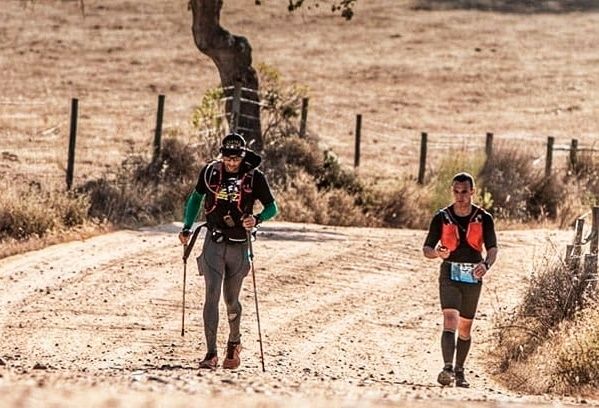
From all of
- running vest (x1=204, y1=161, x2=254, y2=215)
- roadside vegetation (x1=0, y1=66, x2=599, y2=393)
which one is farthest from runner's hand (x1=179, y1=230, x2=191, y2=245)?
roadside vegetation (x1=0, y1=66, x2=599, y2=393)

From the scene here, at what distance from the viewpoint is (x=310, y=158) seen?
1063 inches

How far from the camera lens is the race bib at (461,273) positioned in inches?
498

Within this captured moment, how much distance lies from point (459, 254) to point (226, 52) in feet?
51.0

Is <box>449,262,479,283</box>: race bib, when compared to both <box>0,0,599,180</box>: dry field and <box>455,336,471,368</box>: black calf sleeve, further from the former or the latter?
<box>0,0,599,180</box>: dry field

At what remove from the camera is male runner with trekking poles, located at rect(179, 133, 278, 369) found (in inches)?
499

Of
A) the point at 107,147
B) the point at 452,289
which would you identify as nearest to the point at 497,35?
the point at 107,147

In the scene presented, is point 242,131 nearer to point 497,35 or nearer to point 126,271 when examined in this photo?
point 126,271

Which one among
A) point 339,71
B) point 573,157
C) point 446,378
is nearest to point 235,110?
point 573,157

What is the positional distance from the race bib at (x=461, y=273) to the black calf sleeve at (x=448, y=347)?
0.43 metres

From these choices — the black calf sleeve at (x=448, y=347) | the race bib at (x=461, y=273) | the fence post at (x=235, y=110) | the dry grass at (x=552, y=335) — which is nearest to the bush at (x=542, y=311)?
the dry grass at (x=552, y=335)

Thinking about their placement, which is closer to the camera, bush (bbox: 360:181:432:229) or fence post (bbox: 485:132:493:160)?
bush (bbox: 360:181:432:229)

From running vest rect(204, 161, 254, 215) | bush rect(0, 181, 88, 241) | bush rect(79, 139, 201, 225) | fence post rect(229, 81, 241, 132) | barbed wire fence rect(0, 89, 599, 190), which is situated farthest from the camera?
fence post rect(229, 81, 241, 132)

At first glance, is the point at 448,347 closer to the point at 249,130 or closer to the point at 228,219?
the point at 228,219

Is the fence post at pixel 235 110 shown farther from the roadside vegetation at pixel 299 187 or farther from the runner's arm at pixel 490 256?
the runner's arm at pixel 490 256
